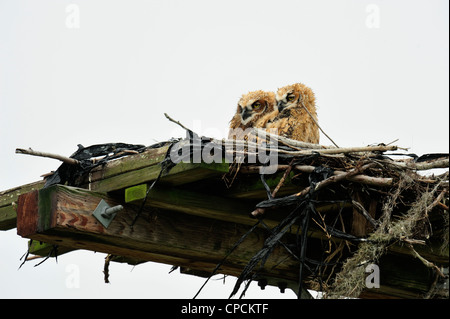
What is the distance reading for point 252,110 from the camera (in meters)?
6.23

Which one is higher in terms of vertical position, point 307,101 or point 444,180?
point 307,101

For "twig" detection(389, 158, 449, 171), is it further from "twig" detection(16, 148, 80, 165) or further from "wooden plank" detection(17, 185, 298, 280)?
"twig" detection(16, 148, 80, 165)

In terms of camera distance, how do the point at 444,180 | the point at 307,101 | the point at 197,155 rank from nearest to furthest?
the point at 197,155 < the point at 444,180 < the point at 307,101

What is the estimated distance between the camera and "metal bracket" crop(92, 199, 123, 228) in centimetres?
369

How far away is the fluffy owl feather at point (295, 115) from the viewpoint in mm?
5582

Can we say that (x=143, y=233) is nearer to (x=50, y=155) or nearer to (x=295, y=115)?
(x=50, y=155)

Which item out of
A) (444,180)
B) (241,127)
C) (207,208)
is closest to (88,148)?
(207,208)

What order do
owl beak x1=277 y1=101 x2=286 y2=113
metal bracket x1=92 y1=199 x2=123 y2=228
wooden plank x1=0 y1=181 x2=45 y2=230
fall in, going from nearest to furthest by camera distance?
metal bracket x1=92 y1=199 x2=123 y2=228 < wooden plank x1=0 y1=181 x2=45 y2=230 < owl beak x1=277 y1=101 x2=286 y2=113

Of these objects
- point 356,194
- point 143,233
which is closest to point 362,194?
point 356,194

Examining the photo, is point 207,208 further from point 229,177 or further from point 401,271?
point 401,271

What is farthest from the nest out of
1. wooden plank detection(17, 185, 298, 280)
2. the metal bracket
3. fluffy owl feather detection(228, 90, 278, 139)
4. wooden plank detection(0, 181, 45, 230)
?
fluffy owl feather detection(228, 90, 278, 139)

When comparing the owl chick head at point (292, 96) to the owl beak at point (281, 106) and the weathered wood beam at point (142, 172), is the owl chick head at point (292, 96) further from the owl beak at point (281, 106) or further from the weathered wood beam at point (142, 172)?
the weathered wood beam at point (142, 172)

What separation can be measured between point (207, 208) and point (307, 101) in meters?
2.39

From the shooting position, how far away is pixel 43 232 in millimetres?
3600
